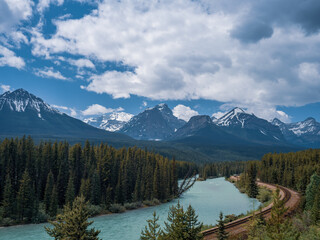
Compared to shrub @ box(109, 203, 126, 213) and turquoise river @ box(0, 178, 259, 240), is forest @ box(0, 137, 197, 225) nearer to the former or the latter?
shrub @ box(109, 203, 126, 213)

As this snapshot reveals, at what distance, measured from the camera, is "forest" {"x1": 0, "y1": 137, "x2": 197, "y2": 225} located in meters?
62.4

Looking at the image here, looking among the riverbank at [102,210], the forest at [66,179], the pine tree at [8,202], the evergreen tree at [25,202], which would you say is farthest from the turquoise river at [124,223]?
the pine tree at [8,202]

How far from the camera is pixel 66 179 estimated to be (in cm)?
8031

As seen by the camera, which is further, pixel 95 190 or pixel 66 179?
pixel 66 179

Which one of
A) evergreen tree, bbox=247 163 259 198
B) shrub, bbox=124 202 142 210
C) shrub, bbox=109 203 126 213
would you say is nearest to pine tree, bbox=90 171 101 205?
shrub, bbox=109 203 126 213

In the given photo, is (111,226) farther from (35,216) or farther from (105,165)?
(105,165)

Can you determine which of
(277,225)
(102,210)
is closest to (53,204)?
(102,210)

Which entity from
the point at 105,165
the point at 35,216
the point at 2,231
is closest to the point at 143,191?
the point at 105,165

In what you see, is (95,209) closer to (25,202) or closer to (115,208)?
(115,208)

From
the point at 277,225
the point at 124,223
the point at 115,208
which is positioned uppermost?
the point at 277,225

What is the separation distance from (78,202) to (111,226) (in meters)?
36.6

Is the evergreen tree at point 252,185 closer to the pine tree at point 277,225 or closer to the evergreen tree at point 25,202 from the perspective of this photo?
the evergreen tree at point 25,202

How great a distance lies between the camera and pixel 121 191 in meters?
83.2

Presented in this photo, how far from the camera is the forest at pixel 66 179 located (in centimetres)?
6244
